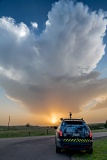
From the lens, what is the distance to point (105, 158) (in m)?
13.2

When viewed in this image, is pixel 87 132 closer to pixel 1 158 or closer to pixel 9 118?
pixel 1 158

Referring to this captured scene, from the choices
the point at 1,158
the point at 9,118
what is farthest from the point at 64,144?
the point at 9,118

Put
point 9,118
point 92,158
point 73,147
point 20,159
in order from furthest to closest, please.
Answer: point 9,118, point 73,147, point 92,158, point 20,159

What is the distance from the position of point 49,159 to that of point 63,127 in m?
2.73

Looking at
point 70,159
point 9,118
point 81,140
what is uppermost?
point 9,118

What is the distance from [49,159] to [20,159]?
1.35 m

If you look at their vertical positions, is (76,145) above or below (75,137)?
below

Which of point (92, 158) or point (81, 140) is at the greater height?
point (81, 140)

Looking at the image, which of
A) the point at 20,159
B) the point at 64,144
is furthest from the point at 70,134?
the point at 20,159

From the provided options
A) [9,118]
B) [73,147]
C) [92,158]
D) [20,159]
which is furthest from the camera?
[9,118]

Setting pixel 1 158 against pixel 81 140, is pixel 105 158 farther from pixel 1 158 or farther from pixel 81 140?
pixel 1 158

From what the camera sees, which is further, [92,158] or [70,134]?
[70,134]

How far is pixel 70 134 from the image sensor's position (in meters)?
14.7

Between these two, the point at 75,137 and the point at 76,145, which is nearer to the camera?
the point at 76,145
